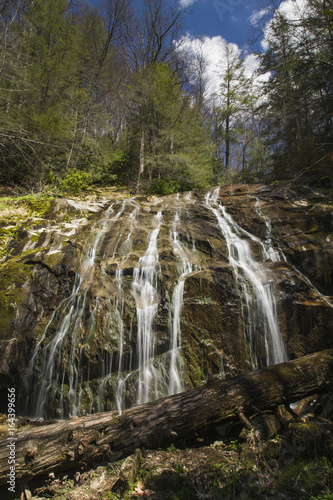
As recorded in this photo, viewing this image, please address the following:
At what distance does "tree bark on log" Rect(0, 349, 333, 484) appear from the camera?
2.35 m

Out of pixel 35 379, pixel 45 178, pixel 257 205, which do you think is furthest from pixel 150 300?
pixel 45 178

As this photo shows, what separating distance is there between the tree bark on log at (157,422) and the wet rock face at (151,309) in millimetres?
1519

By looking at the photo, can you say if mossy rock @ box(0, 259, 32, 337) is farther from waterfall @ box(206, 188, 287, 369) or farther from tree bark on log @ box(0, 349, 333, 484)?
waterfall @ box(206, 188, 287, 369)

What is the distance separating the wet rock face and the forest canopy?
3.81 metres

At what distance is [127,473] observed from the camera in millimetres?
2150

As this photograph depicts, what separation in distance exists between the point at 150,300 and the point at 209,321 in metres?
1.38

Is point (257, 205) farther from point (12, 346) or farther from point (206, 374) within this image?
point (12, 346)

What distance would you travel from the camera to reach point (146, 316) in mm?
4898

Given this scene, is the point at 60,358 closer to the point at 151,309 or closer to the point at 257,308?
the point at 151,309

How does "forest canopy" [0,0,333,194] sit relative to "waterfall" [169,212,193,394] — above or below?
above

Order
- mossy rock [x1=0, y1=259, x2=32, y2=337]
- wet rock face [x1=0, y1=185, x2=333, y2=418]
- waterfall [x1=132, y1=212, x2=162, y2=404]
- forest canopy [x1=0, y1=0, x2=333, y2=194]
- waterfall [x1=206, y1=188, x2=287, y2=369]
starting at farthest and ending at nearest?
forest canopy [x1=0, y1=0, x2=333, y2=194] < mossy rock [x1=0, y1=259, x2=32, y2=337] < waterfall [x1=206, y1=188, x2=287, y2=369] < wet rock face [x1=0, y1=185, x2=333, y2=418] < waterfall [x1=132, y1=212, x2=162, y2=404]

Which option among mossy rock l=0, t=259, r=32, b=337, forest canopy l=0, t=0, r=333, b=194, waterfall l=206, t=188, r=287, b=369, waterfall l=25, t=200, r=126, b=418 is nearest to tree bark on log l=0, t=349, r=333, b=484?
waterfall l=206, t=188, r=287, b=369

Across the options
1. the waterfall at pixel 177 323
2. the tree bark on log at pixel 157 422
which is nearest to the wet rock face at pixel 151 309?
the waterfall at pixel 177 323

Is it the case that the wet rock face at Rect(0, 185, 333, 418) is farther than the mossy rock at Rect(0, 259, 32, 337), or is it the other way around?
the mossy rock at Rect(0, 259, 32, 337)
